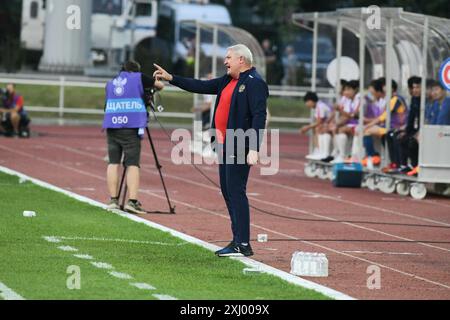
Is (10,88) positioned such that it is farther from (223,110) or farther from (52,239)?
(223,110)

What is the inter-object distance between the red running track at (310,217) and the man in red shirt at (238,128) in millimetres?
398

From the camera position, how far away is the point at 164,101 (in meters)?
44.0

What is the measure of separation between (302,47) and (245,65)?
39.8 metres

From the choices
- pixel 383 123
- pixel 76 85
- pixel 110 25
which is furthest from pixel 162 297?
pixel 110 25

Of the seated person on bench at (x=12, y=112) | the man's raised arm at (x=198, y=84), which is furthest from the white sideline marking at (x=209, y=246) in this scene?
the seated person on bench at (x=12, y=112)

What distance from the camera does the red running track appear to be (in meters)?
13.5

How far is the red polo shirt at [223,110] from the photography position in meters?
14.2

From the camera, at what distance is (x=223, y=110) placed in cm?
1426

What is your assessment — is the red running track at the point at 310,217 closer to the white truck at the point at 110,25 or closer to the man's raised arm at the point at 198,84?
the man's raised arm at the point at 198,84

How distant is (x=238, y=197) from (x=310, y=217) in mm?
5006

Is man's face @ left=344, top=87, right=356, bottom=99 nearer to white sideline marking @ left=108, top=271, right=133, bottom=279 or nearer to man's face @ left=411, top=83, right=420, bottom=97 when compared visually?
man's face @ left=411, top=83, right=420, bottom=97

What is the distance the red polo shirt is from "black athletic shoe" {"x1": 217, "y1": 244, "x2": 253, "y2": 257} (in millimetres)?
1025

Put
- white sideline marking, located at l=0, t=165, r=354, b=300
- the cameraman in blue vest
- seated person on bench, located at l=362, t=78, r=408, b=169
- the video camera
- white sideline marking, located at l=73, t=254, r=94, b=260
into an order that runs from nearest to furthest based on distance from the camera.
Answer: white sideline marking, located at l=0, t=165, r=354, b=300 < white sideline marking, located at l=73, t=254, r=94, b=260 < the cameraman in blue vest < seated person on bench, located at l=362, t=78, r=408, b=169 < the video camera

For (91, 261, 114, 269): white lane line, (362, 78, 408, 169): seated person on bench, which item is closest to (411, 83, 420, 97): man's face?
(362, 78, 408, 169): seated person on bench
